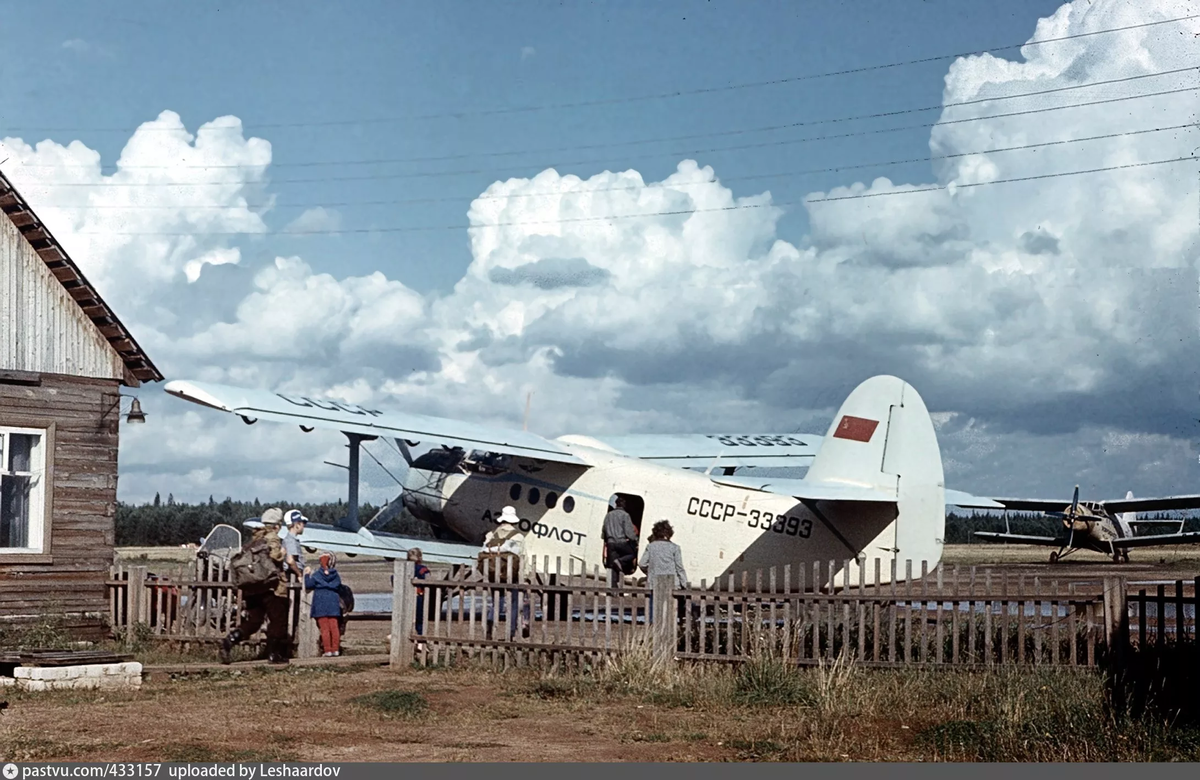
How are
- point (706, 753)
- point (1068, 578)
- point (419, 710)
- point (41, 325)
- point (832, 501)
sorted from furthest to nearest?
1. point (832, 501)
2. point (41, 325)
3. point (1068, 578)
4. point (419, 710)
5. point (706, 753)

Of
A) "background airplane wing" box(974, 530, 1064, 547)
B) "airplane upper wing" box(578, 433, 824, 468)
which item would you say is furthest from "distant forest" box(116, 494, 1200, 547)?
"airplane upper wing" box(578, 433, 824, 468)

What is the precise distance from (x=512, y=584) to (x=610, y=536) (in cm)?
298

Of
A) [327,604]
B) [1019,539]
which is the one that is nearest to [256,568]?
[327,604]

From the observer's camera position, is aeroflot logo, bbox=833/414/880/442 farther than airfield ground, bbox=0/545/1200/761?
Yes

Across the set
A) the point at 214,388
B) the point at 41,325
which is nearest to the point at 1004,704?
the point at 214,388

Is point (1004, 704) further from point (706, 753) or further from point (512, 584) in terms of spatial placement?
point (512, 584)

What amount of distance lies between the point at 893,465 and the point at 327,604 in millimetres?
7983

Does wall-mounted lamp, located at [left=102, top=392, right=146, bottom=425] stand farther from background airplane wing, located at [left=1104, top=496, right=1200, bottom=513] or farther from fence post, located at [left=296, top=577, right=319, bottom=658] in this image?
background airplane wing, located at [left=1104, top=496, right=1200, bottom=513]

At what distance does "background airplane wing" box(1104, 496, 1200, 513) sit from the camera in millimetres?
51656

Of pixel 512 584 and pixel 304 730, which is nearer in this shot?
pixel 304 730

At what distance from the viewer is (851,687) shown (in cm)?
1177

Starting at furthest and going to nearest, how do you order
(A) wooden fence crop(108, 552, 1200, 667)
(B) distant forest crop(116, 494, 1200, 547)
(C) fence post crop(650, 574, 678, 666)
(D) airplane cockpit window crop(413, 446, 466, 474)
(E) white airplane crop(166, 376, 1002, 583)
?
(B) distant forest crop(116, 494, 1200, 547), (D) airplane cockpit window crop(413, 446, 466, 474), (E) white airplane crop(166, 376, 1002, 583), (C) fence post crop(650, 574, 678, 666), (A) wooden fence crop(108, 552, 1200, 667)

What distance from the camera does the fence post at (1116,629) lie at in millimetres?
11992

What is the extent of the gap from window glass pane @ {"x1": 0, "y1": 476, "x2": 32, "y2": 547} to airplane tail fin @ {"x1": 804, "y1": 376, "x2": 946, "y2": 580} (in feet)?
34.8
